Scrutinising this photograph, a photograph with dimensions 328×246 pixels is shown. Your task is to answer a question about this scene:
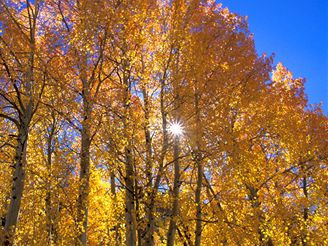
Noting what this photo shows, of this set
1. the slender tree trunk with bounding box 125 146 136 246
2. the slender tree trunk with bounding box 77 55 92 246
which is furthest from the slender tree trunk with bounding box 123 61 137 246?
the slender tree trunk with bounding box 77 55 92 246

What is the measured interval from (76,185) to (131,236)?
1722 mm

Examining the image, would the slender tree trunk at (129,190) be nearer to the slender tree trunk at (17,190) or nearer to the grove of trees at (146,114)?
the grove of trees at (146,114)

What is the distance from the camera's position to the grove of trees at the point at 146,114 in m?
7.32

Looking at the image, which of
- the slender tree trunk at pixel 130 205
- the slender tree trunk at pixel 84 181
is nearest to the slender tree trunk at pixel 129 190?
the slender tree trunk at pixel 130 205

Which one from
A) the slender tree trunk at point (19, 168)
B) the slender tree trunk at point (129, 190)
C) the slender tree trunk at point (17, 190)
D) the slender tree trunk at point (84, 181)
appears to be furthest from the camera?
the slender tree trunk at point (84, 181)

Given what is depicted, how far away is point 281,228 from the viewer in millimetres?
9281

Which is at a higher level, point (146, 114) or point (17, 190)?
point (146, 114)

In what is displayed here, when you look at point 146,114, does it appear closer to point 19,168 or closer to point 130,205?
point 130,205

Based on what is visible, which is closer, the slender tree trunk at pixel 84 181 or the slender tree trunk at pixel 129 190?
the slender tree trunk at pixel 129 190

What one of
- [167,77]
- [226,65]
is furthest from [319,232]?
[167,77]

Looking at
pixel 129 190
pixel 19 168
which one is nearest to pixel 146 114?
pixel 129 190

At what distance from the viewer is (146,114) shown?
818 centimetres

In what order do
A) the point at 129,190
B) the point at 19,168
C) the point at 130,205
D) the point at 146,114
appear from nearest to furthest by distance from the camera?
the point at 19,168 < the point at 129,190 < the point at 130,205 < the point at 146,114

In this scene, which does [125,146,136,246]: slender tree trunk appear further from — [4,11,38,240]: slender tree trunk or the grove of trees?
[4,11,38,240]: slender tree trunk
